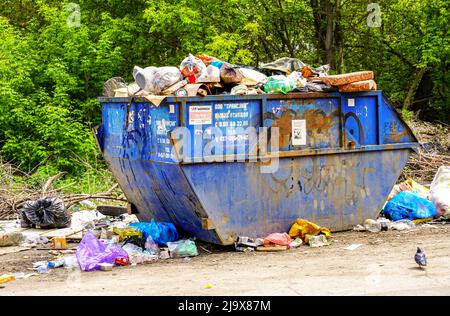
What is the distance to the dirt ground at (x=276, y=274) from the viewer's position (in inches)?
226

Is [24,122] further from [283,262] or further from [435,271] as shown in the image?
[435,271]

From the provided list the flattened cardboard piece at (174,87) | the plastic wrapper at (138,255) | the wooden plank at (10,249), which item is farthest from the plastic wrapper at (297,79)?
the wooden plank at (10,249)

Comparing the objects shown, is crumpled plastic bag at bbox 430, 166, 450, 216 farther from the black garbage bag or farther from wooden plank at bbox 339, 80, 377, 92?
the black garbage bag

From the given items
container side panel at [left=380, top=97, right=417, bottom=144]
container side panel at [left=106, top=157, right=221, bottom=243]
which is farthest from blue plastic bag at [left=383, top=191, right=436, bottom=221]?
container side panel at [left=106, top=157, right=221, bottom=243]

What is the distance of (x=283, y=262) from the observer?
23.0 feet

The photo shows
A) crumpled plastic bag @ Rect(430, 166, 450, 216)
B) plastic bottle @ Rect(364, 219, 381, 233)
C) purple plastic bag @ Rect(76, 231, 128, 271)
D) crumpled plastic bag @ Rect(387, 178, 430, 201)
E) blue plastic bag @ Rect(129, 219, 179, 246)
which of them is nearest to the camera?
purple plastic bag @ Rect(76, 231, 128, 271)

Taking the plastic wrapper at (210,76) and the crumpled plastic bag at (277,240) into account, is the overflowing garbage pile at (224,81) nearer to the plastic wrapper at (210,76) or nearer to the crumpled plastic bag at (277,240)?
the plastic wrapper at (210,76)

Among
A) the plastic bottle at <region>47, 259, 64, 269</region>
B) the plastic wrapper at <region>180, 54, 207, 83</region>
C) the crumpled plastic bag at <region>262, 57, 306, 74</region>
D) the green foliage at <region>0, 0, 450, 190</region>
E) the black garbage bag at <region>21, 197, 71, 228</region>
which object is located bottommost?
the plastic bottle at <region>47, 259, 64, 269</region>

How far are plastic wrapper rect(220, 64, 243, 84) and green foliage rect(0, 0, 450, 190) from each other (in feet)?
29.5

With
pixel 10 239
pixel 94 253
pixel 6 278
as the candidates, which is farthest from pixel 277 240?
pixel 10 239

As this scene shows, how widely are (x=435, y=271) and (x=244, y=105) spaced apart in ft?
8.96

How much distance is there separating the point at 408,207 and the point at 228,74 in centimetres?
327

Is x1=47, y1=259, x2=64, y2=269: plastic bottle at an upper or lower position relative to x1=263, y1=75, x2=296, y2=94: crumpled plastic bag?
lower

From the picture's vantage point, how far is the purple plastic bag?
7027mm
